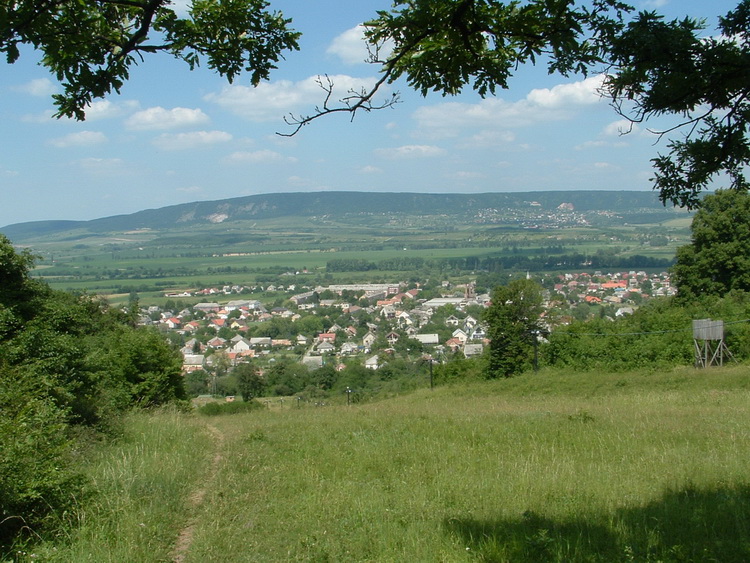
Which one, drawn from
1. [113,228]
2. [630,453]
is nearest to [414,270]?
[630,453]

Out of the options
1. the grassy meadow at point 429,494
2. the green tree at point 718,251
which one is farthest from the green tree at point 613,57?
the green tree at point 718,251

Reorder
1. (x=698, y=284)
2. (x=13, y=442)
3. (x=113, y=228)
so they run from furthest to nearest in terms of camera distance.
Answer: (x=113, y=228)
(x=698, y=284)
(x=13, y=442)

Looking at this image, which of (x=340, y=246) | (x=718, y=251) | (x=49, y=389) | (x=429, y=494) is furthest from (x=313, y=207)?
(x=429, y=494)

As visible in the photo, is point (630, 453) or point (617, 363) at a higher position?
point (630, 453)

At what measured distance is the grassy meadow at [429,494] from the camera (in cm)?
421

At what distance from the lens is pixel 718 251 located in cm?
2834

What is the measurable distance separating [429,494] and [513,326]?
71.7 ft

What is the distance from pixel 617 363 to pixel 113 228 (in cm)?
18720

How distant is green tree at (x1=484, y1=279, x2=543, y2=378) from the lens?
26.7 meters

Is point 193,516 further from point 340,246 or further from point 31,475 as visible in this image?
point 340,246

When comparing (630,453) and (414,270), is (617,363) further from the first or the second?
(414,270)

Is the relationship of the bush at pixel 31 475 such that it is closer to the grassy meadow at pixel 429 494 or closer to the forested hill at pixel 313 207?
the grassy meadow at pixel 429 494

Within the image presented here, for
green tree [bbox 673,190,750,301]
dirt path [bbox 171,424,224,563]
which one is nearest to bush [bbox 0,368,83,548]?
dirt path [bbox 171,424,224,563]

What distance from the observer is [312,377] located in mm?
37000
